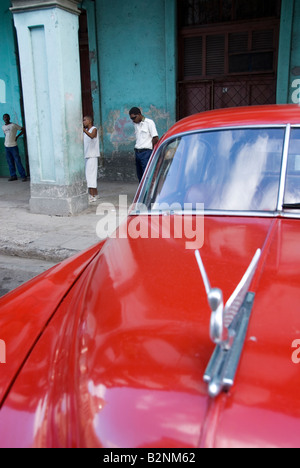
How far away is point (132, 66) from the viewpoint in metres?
8.79

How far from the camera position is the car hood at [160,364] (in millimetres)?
964

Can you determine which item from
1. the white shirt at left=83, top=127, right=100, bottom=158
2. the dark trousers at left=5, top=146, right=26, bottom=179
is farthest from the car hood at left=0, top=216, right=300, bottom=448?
the dark trousers at left=5, top=146, right=26, bottom=179

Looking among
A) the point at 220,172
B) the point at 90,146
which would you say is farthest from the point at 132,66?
the point at 220,172

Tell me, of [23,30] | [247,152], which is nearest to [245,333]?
[247,152]

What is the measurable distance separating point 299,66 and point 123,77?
365 cm

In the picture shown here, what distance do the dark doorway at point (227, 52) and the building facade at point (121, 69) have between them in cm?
2

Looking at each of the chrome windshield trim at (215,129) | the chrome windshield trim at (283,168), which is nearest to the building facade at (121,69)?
the chrome windshield trim at (215,129)

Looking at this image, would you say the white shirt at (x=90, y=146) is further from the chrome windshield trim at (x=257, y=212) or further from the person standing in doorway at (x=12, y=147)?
the chrome windshield trim at (x=257, y=212)

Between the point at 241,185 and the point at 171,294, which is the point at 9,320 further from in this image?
the point at 241,185

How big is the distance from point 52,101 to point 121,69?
10.5 feet

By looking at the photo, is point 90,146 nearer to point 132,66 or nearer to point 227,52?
point 132,66

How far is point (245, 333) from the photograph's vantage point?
1180mm

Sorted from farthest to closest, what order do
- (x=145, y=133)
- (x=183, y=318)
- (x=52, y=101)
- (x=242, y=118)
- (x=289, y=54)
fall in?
(x=289, y=54), (x=145, y=133), (x=52, y=101), (x=242, y=118), (x=183, y=318)
